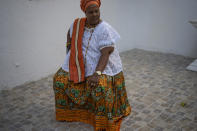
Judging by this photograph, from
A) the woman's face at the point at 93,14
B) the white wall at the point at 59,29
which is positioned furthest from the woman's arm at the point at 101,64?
the white wall at the point at 59,29

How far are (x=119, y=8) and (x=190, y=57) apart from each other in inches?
106

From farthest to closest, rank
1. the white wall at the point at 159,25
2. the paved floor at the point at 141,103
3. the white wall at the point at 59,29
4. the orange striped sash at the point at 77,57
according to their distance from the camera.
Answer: the white wall at the point at 159,25 < the white wall at the point at 59,29 < the paved floor at the point at 141,103 < the orange striped sash at the point at 77,57

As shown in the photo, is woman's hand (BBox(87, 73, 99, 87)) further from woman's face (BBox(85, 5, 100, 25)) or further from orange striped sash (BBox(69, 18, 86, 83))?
woman's face (BBox(85, 5, 100, 25))

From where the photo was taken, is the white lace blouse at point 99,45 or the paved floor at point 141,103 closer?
the white lace blouse at point 99,45

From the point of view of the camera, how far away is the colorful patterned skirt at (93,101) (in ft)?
7.58

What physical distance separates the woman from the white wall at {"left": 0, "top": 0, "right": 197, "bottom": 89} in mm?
1653

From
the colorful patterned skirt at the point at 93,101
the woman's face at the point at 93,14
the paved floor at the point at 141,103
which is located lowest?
the paved floor at the point at 141,103

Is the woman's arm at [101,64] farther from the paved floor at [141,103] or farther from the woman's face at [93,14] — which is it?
the paved floor at [141,103]

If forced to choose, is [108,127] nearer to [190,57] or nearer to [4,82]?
[4,82]

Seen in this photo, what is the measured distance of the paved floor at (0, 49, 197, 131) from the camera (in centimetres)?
259

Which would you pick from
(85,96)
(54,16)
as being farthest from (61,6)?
(85,96)

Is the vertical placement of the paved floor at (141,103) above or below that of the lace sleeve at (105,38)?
below

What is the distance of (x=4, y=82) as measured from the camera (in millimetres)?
3631

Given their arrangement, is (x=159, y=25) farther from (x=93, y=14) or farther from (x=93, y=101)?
(x=93, y=101)
